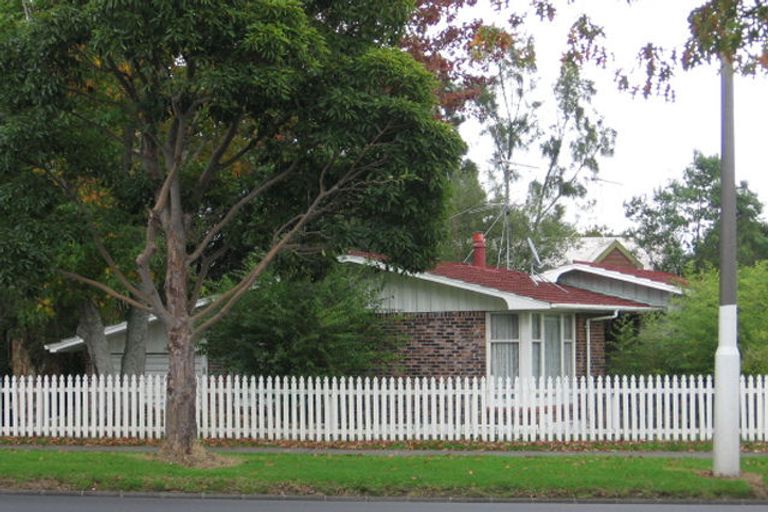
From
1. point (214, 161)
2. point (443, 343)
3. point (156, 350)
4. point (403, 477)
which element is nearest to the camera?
point (403, 477)

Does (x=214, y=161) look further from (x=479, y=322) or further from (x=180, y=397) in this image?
(x=479, y=322)

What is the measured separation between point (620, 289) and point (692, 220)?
3145cm

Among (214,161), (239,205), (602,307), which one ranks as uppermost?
(214,161)

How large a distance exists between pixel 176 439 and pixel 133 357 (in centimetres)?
786

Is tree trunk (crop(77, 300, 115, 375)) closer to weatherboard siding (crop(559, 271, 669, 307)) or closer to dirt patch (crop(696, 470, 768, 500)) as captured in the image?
weatherboard siding (crop(559, 271, 669, 307))

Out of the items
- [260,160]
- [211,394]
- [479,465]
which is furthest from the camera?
[211,394]

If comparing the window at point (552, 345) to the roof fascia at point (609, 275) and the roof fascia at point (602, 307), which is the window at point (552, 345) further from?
the roof fascia at point (609, 275)

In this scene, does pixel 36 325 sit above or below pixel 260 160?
below

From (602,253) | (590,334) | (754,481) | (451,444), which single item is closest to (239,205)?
(451,444)

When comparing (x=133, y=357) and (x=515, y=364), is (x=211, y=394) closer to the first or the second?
(x=133, y=357)

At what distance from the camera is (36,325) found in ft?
81.7

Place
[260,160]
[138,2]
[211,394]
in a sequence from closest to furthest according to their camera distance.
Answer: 1. [138,2]
2. [260,160]
3. [211,394]

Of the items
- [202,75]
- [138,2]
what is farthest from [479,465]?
[138,2]

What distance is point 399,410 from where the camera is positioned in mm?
20156
